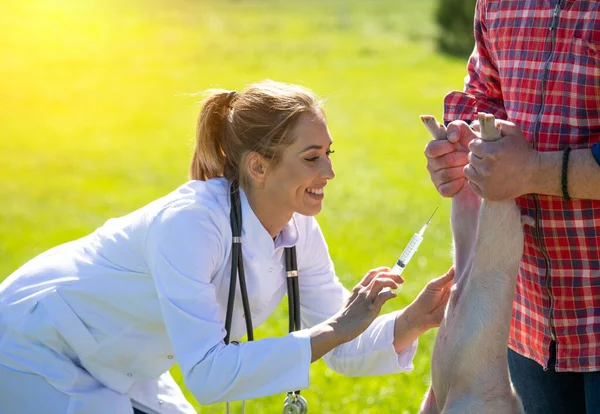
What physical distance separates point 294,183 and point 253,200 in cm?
17

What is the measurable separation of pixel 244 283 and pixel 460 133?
0.88 m

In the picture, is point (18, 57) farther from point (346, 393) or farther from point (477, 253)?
point (477, 253)

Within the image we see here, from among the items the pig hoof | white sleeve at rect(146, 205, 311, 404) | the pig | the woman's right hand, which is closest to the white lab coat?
white sleeve at rect(146, 205, 311, 404)

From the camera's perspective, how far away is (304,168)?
308 centimetres

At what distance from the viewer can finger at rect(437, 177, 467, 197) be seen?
259 cm

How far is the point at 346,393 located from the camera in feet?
16.2

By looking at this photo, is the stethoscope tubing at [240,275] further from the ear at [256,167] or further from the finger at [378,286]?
the finger at [378,286]

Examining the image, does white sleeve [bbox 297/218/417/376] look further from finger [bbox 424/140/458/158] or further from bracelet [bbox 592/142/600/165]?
bracelet [bbox 592/142/600/165]

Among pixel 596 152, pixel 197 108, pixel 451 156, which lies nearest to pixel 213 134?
pixel 451 156

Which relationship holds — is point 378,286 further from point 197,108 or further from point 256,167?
point 197,108

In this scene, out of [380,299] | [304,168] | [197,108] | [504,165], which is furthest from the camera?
[197,108]

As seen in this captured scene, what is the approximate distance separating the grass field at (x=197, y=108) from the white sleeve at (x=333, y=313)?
583 millimetres

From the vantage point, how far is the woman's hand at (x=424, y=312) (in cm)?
288

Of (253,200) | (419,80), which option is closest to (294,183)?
(253,200)
